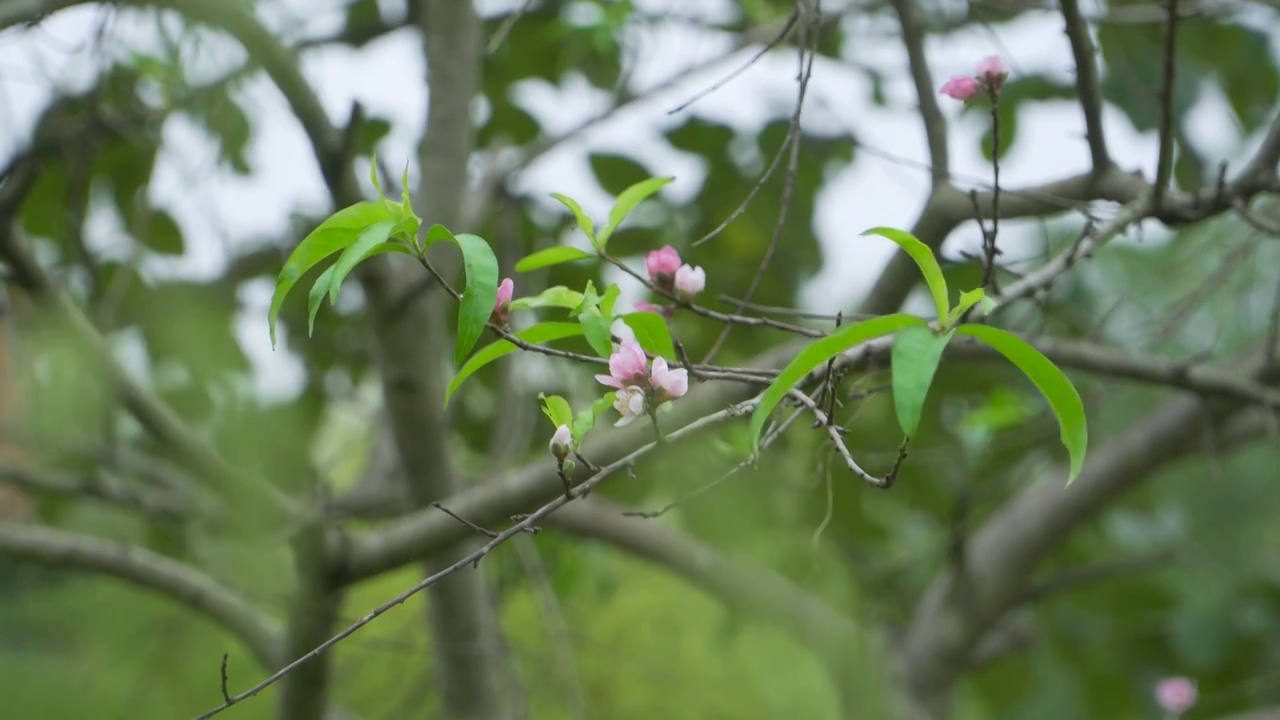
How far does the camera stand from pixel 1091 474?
6.00 feet

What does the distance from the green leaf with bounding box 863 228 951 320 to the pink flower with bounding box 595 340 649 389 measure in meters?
0.15

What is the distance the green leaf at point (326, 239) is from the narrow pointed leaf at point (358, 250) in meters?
0.02

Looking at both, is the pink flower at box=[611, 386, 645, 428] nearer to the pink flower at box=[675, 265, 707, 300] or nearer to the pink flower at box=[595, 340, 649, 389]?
the pink flower at box=[595, 340, 649, 389]

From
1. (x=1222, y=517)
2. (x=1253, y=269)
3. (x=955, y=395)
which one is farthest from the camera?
(x=1222, y=517)

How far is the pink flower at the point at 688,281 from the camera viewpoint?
30.7 inches

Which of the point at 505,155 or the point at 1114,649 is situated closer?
the point at 505,155

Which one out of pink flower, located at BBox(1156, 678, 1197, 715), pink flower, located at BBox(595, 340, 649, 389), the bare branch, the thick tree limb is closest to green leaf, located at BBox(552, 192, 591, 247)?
pink flower, located at BBox(595, 340, 649, 389)

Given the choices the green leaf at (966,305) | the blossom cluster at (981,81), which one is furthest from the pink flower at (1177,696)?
the green leaf at (966,305)

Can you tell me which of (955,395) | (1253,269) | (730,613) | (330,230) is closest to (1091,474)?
(955,395)

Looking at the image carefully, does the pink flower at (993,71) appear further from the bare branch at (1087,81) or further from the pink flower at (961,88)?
the bare branch at (1087,81)

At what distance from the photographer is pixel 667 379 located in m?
0.63

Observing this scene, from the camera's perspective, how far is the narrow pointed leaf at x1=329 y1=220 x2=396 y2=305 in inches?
21.0

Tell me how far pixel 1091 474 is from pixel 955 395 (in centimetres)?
28

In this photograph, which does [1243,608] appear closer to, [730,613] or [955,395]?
[955,395]
